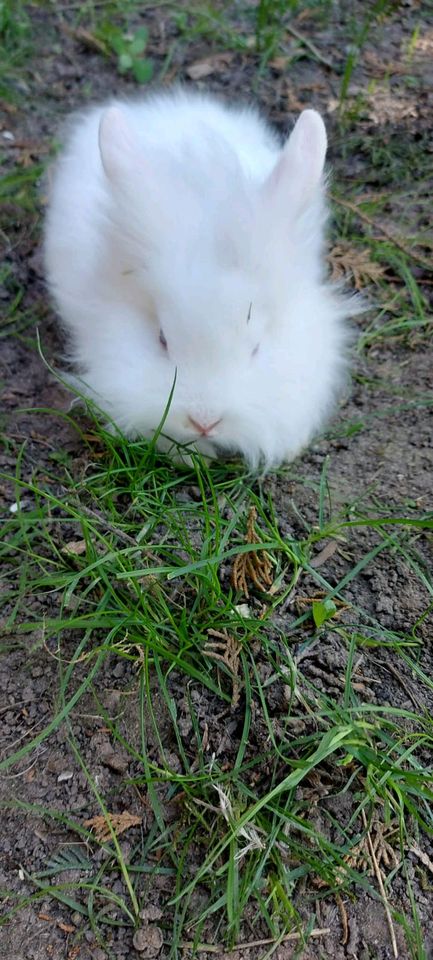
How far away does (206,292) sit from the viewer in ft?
8.68

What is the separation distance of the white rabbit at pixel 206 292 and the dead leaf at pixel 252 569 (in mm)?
431

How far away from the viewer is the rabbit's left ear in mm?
2828

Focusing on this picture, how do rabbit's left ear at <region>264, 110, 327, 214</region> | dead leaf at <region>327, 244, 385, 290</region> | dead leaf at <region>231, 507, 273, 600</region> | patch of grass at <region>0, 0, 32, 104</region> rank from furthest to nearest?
1. patch of grass at <region>0, 0, 32, 104</region>
2. dead leaf at <region>327, 244, 385, 290</region>
3. rabbit's left ear at <region>264, 110, 327, 214</region>
4. dead leaf at <region>231, 507, 273, 600</region>

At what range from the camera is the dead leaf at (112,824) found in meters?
2.17

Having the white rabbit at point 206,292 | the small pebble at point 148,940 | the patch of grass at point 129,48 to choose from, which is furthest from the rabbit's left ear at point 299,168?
the patch of grass at point 129,48

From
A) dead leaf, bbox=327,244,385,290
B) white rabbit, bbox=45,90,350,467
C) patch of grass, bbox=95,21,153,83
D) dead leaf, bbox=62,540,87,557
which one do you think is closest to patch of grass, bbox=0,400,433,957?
dead leaf, bbox=62,540,87,557

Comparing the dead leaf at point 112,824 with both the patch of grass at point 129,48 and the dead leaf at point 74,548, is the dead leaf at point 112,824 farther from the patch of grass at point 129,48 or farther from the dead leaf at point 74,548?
the patch of grass at point 129,48

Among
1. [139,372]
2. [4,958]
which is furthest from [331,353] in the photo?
[4,958]

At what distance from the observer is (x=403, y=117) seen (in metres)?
4.63

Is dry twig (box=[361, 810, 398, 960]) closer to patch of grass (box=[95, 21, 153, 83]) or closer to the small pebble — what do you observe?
the small pebble

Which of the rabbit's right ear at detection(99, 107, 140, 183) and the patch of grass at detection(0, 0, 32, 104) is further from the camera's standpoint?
the patch of grass at detection(0, 0, 32, 104)

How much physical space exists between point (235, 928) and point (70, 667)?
858 millimetres

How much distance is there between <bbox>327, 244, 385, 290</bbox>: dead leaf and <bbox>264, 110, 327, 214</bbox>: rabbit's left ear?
1.01m

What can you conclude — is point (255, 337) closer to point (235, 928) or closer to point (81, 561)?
point (81, 561)
